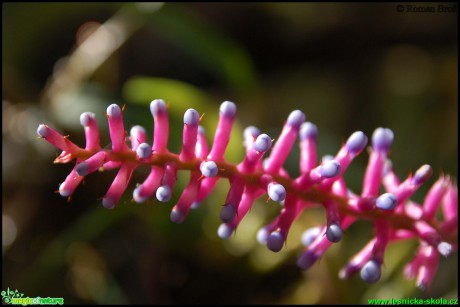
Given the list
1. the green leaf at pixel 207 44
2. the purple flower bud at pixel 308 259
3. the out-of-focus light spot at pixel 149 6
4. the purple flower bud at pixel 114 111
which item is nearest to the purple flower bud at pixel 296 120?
the purple flower bud at pixel 308 259

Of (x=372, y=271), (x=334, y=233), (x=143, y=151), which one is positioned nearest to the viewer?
(x=143, y=151)

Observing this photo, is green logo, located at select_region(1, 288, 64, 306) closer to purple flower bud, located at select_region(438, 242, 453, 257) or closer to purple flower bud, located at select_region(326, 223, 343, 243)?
purple flower bud, located at select_region(326, 223, 343, 243)

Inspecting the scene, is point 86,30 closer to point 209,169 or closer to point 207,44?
point 207,44

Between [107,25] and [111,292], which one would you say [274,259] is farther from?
[107,25]

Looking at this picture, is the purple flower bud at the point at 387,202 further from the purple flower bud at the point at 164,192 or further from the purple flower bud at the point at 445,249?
the purple flower bud at the point at 164,192

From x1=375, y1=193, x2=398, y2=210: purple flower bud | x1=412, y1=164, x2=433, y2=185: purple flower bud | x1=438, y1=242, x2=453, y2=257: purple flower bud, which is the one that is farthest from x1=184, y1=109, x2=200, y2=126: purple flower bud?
x1=438, y1=242, x2=453, y2=257: purple flower bud

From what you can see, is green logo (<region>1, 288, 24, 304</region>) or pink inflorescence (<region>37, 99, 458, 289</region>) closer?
pink inflorescence (<region>37, 99, 458, 289</region>)

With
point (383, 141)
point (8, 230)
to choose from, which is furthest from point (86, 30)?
point (383, 141)
